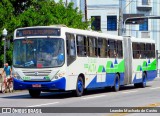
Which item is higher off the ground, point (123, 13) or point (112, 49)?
point (123, 13)

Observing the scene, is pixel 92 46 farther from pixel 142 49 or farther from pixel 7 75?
pixel 142 49

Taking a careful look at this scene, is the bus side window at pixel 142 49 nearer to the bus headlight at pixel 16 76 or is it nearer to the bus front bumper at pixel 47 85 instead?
the bus front bumper at pixel 47 85

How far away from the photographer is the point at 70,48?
25406 mm

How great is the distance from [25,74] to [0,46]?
17697 millimetres

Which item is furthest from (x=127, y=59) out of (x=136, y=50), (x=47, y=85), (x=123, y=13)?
(x=123, y=13)

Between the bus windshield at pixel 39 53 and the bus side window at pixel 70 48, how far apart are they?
401 millimetres

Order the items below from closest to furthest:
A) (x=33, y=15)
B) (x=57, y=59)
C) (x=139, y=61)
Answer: (x=57, y=59)
(x=139, y=61)
(x=33, y=15)

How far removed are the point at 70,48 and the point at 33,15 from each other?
18768 millimetres

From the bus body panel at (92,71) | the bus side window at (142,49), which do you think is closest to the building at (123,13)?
the bus side window at (142,49)

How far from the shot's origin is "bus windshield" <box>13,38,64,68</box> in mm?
24828

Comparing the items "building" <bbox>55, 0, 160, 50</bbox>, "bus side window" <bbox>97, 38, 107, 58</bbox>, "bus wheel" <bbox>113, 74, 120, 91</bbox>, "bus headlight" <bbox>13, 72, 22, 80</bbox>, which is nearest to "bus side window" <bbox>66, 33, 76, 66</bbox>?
"bus headlight" <bbox>13, 72, 22, 80</bbox>

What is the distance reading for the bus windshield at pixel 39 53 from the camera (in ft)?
81.5

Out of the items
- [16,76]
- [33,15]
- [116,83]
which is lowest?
[116,83]

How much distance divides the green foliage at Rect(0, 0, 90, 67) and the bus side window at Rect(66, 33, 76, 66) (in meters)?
14.8
